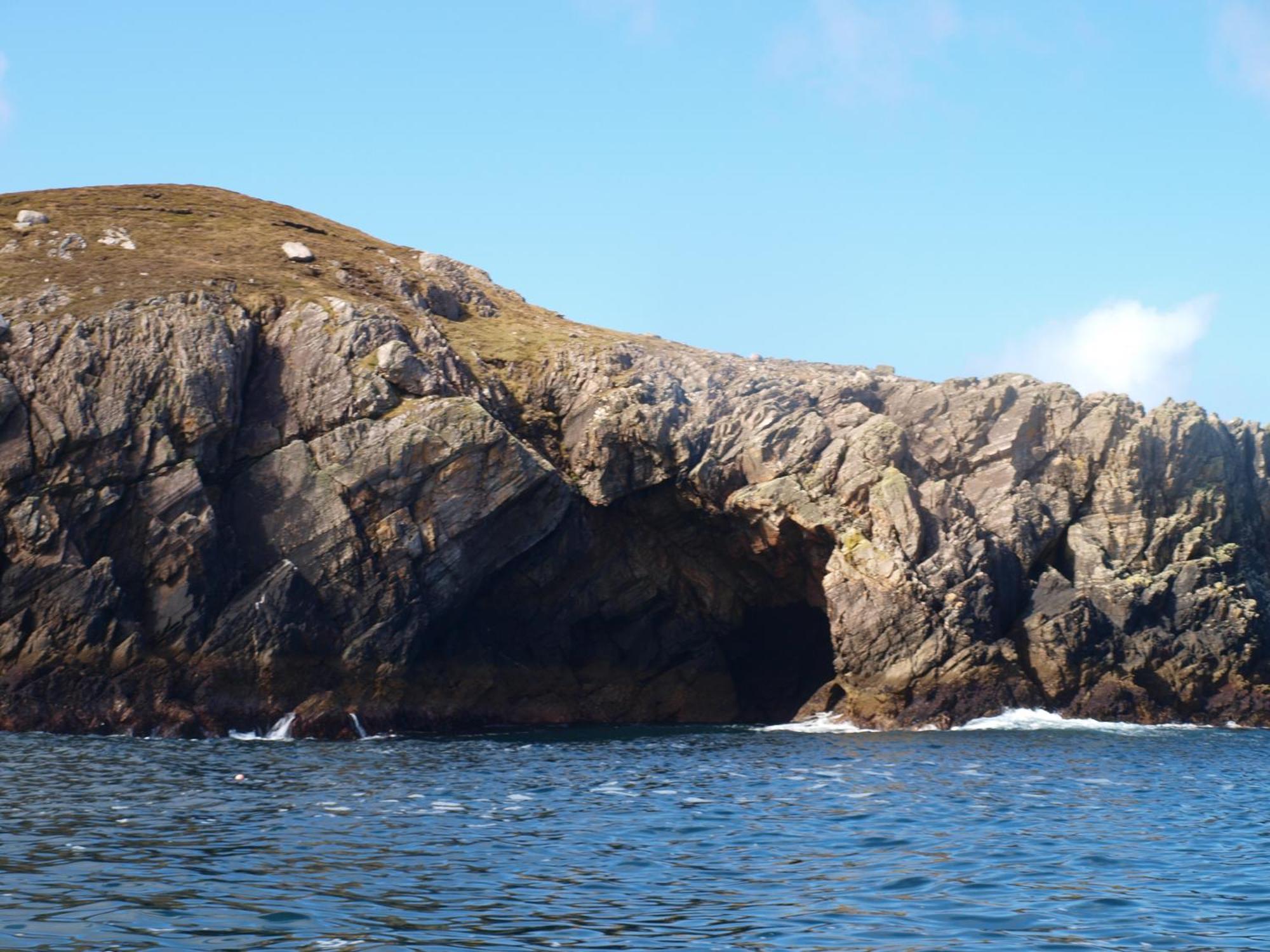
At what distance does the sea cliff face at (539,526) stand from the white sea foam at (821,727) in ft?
2.29

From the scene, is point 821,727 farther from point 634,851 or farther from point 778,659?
point 634,851

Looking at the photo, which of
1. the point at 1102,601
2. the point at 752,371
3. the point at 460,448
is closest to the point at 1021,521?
the point at 1102,601

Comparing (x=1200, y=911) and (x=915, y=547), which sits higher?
(x=915, y=547)

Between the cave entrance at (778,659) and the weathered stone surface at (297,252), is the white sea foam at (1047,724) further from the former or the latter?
the weathered stone surface at (297,252)

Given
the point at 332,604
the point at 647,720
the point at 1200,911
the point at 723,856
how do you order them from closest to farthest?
the point at 1200,911, the point at 723,856, the point at 332,604, the point at 647,720

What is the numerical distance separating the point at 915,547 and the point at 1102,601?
933cm

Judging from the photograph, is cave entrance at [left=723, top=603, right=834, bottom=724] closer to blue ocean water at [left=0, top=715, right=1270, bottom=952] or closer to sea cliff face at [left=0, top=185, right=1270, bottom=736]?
sea cliff face at [left=0, top=185, right=1270, bottom=736]

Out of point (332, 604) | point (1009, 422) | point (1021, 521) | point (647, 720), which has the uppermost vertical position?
Answer: point (1009, 422)

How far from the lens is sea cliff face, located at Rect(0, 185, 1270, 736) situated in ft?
184

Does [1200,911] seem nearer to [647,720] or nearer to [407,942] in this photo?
[407,942]

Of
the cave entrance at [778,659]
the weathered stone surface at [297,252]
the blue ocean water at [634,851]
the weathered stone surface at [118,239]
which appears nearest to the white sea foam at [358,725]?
the blue ocean water at [634,851]

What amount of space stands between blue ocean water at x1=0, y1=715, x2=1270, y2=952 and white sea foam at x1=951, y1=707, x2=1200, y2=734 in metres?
9.51

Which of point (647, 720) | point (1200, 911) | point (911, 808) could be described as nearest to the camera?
point (1200, 911)

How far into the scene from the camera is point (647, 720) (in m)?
69.3
